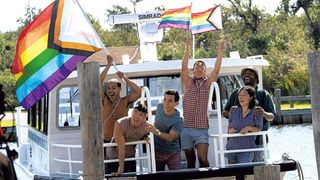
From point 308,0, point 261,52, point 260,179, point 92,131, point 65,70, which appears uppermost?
point 308,0

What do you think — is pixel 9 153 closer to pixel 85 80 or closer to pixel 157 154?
pixel 85 80

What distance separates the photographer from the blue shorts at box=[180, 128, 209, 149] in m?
11.4

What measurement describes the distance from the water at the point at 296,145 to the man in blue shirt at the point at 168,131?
879cm

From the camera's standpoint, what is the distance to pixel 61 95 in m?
13.2

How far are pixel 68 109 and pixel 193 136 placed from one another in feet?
8.31

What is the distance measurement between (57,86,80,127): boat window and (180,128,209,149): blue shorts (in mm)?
2291

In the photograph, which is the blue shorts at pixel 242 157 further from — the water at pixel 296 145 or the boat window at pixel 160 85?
the water at pixel 296 145

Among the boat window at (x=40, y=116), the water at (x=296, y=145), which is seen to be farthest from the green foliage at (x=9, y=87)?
the boat window at (x=40, y=116)

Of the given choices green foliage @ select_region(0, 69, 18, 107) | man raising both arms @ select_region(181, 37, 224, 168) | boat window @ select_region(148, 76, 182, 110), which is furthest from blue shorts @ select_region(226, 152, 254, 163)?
green foliage @ select_region(0, 69, 18, 107)

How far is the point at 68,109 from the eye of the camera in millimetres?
13125

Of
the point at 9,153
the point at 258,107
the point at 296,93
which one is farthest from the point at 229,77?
the point at 296,93

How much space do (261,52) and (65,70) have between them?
49048 mm

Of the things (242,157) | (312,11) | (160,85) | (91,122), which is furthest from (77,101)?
(312,11)

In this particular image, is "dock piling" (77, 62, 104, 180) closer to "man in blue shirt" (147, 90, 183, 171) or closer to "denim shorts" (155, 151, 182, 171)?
"man in blue shirt" (147, 90, 183, 171)
